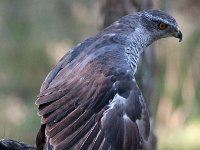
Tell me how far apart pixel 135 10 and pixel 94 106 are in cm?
293

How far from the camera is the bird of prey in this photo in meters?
8.47

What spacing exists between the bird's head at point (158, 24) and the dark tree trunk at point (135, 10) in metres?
0.54

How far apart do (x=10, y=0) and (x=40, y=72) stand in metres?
2.17

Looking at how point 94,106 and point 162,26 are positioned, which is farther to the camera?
point 162,26

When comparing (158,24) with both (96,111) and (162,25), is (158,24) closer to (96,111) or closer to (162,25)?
(162,25)

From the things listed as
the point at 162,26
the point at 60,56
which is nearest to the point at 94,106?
the point at 162,26

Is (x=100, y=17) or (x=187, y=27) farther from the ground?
(x=187, y=27)

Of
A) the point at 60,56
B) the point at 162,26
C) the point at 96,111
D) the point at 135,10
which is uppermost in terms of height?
the point at 60,56

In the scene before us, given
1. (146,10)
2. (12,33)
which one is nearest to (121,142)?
(146,10)

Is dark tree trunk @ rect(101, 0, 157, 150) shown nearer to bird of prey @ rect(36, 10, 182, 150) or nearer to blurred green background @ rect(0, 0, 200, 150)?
bird of prey @ rect(36, 10, 182, 150)

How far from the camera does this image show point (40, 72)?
16.9 m

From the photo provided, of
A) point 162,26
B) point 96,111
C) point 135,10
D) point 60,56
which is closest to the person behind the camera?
point 96,111

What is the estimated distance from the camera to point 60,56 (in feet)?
52.6

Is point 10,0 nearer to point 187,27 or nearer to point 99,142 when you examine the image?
point 187,27
